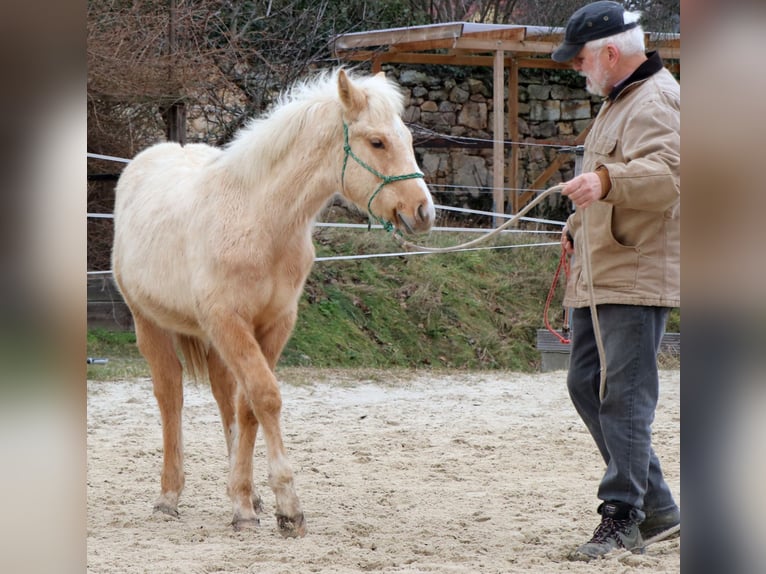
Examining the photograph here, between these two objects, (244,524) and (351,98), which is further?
(244,524)

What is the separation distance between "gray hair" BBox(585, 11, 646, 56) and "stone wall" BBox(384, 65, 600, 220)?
814cm

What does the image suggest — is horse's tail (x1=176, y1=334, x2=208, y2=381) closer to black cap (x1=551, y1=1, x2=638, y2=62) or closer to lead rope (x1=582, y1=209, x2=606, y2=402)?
lead rope (x1=582, y1=209, x2=606, y2=402)

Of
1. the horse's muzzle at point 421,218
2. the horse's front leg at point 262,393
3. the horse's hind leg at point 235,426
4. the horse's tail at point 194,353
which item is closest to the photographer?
the horse's muzzle at point 421,218

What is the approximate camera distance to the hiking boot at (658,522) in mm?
3246

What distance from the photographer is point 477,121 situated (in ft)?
40.0

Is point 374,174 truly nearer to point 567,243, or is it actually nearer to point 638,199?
point 567,243

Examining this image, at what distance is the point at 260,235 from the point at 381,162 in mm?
518

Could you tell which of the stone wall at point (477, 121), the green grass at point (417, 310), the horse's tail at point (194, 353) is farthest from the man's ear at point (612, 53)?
the stone wall at point (477, 121)

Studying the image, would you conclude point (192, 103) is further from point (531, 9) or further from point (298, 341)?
point (531, 9)

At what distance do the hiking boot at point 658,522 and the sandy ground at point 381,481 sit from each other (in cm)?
6

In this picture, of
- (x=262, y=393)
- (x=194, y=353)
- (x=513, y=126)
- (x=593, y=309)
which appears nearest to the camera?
(x=593, y=309)

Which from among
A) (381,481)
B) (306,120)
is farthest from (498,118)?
(306,120)

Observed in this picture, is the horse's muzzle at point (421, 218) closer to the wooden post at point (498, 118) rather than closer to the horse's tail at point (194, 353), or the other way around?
the horse's tail at point (194, 353)
